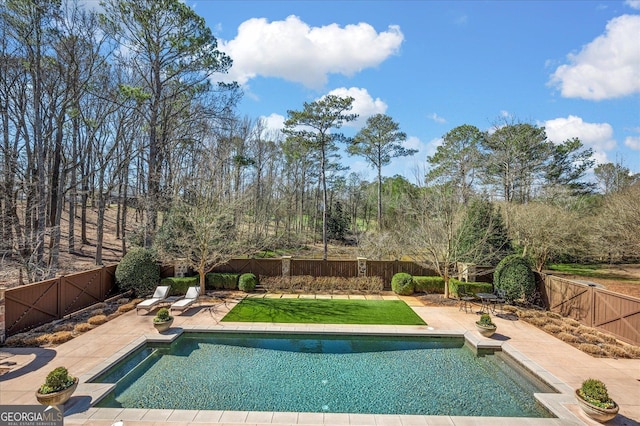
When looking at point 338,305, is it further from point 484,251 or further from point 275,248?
point 275,248

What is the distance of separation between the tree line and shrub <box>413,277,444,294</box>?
1271mm

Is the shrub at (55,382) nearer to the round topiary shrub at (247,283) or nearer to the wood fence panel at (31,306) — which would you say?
the wood fence panel at (31,306)

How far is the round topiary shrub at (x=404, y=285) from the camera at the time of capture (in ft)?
48.8

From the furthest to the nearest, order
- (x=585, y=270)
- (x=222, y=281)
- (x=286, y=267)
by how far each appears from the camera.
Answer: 1. (x=585, y=270)
2. (x=286, y=267)
3. (x=222, y=281)

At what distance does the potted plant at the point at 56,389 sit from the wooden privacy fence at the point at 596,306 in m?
13.9

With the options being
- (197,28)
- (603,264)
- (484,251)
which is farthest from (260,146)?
(603,264)

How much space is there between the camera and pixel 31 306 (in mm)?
9766

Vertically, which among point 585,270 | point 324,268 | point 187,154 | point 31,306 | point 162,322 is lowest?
point 585,270

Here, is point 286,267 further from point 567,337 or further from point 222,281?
point 567,337

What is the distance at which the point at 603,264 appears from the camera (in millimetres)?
24922

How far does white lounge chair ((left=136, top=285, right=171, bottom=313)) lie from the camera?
37.9 feet

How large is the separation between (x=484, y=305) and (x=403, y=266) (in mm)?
3981

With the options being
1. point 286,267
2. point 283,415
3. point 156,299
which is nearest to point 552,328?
point 283,415

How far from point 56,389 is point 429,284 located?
1362 centimetres
